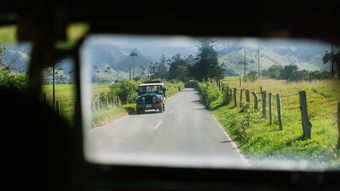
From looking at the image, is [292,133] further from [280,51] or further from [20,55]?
[20,55]

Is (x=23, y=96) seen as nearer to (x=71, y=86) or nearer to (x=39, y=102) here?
(x=39, y=102)

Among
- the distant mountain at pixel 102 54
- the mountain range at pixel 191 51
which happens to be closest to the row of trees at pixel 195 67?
the mountain range at pixel 191 51

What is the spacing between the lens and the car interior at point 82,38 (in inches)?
88.3

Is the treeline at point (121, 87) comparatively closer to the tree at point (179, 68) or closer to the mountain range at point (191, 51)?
the tree at point (179, 68)

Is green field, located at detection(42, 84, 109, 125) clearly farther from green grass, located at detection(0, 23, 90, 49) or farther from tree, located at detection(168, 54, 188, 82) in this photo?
tree, located at detection(168, 54, 188, 82)

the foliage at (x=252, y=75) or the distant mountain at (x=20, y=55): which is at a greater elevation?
the distant mountain at (x=20, y=55)

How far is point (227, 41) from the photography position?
2609 millimetres

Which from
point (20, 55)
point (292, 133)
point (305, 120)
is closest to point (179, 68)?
point (20, 55)

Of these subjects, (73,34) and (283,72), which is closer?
(73,34)

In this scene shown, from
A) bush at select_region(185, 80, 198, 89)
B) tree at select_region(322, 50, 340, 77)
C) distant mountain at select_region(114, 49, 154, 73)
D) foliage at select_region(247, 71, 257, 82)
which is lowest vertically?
bush at select_region(185, 80, 198, 89)

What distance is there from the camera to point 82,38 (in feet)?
7.82

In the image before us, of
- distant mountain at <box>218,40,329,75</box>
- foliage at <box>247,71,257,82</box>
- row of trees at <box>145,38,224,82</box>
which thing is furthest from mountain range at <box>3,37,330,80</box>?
foliage at <box>247,71,257,82</box>

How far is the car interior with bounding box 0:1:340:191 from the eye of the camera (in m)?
2.24

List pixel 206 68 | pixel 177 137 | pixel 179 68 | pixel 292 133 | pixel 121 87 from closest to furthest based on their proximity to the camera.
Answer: pixel 179 68 < pixel 206 68 < pixel 121 87 < pixel 292 133 < pixel 177 137
